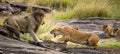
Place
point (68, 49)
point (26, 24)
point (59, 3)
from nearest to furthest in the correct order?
point (26, 24), point (68, 49), point (59, 3)

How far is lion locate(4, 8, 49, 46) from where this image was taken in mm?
10938

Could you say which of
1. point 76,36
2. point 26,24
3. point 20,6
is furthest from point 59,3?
point 26,24

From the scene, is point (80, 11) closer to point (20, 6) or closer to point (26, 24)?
point (20, 6)

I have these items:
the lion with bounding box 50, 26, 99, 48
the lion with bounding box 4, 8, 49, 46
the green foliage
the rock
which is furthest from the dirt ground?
the green foliage

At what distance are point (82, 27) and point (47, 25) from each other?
150 cm

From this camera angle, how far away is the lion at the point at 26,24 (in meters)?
10.9

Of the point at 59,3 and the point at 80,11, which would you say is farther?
the point at 59,3

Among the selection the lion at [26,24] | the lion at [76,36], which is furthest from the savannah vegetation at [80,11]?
the lion at [26,24]

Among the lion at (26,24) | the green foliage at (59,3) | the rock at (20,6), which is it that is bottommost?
the green foliage at (59,3)

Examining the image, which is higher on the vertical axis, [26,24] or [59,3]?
[26,24]

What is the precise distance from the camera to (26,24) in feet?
37.0

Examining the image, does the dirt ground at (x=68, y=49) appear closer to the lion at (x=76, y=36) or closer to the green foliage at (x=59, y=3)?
the lion at (x=76, y=36)

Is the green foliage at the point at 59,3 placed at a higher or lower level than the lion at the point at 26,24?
lower

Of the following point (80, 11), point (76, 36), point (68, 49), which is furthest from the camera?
point (80, 11)
